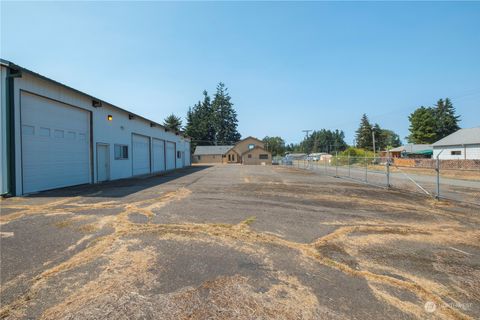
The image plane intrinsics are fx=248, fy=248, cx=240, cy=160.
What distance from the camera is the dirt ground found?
109 inches

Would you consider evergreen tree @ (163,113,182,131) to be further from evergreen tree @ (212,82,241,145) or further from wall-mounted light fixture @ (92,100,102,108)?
wall-mounted light fixture @ (92,100,102,108)

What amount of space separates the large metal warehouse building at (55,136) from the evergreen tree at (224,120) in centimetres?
6154

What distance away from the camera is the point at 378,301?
2.89 meters

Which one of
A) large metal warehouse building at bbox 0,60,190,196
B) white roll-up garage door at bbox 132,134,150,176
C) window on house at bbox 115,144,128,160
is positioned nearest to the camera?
large metal warehouse building at bbox 0,60,190,196

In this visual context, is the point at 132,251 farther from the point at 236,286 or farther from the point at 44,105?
the point at 44,105

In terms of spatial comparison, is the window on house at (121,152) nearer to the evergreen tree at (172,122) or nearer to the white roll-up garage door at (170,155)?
the white roll-up garage door at (170,155)

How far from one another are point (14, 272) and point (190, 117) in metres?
82.1

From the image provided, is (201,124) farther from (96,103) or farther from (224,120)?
(96,103)

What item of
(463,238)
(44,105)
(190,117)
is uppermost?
(190,117)

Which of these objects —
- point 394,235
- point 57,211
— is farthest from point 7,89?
point 394,235

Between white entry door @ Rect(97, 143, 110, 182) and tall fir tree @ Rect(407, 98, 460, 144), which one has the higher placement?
tall fir tree @ Rect(407, 98, 460, 144)

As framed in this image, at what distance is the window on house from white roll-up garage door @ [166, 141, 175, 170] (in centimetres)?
1166

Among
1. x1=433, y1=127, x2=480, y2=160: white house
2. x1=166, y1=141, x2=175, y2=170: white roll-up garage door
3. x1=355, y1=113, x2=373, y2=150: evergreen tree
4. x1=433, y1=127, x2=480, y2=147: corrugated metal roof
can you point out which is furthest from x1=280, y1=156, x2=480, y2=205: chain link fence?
x1=355, y1=113, x2=373, y2=150: evergreen tree

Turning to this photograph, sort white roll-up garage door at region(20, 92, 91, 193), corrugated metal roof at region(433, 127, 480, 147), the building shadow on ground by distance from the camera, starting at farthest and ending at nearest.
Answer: corrugated metal roof at region(433, 127, 480, 147) < white roll-up garage door at region(20, 92, 91, 193) < the building shadow on ground
